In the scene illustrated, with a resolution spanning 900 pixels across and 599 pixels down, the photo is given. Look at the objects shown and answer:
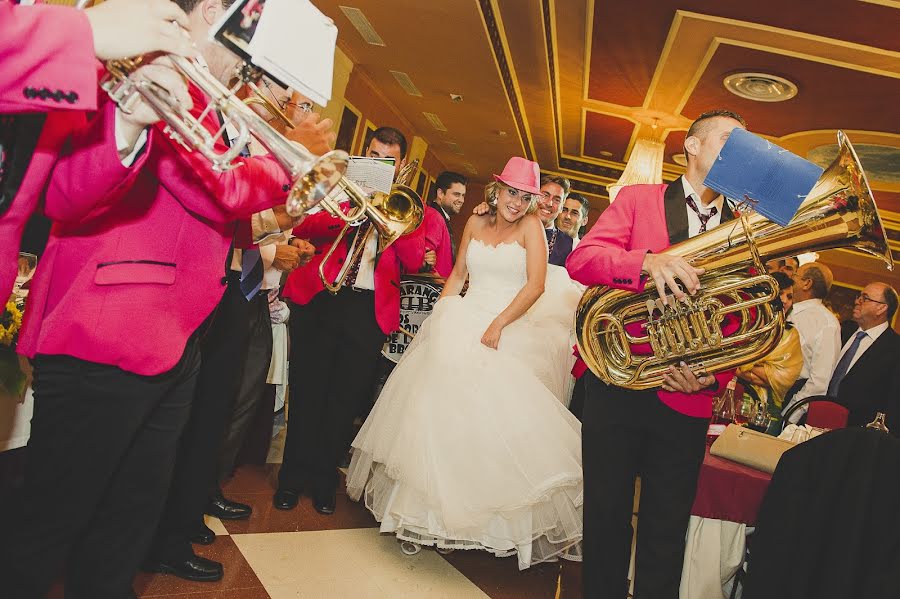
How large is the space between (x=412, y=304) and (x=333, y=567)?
224 cm

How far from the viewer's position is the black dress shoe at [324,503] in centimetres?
333

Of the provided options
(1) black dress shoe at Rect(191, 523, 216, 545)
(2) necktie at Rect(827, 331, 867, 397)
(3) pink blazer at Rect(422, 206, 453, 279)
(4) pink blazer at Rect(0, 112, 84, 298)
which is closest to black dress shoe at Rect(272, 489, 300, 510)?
(1) black dress shoe at Rect(191, 523, 216, 545)

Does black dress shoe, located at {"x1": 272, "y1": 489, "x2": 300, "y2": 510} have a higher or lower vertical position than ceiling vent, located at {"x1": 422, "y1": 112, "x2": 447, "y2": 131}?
lower

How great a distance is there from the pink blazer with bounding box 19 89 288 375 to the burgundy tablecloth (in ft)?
6.31

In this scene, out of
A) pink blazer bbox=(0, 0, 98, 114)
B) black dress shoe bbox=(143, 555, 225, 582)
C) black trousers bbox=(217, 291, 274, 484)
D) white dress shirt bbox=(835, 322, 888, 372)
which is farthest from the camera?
white dress shirt bbox=(835, 322, 888, 372)

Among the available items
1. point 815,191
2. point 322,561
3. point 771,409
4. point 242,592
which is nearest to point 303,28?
point 815,191

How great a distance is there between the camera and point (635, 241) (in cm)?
229

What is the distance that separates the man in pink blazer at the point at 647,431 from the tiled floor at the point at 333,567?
78cm

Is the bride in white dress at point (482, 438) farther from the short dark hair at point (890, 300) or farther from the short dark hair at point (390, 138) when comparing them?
the short dark hair at point (890, 300)

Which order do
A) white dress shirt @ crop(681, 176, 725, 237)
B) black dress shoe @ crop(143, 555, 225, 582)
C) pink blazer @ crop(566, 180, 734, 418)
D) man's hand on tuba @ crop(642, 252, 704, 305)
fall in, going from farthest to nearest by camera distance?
black dress shoe @ crop(143, 555, 225, 582), white dress shirt @ crop(681, 176, 725, 237), pink blazer @ crop(566, 180, 734, 418), man's hand on tuba @ crop(642, 252, 704, 305)

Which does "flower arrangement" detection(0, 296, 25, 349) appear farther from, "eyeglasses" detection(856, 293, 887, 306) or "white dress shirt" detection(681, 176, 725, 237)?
"eyeglasses" detection(856, 293, 887, 306)

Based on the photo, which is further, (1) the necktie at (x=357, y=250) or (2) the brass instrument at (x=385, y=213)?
(1) the necktie at (x=357, y=250)

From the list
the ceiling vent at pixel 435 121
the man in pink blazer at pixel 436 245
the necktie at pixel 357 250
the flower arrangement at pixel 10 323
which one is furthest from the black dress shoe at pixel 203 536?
the ceiling vent at pixel 435 121

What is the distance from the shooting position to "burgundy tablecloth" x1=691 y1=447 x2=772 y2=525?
96.1 inches
